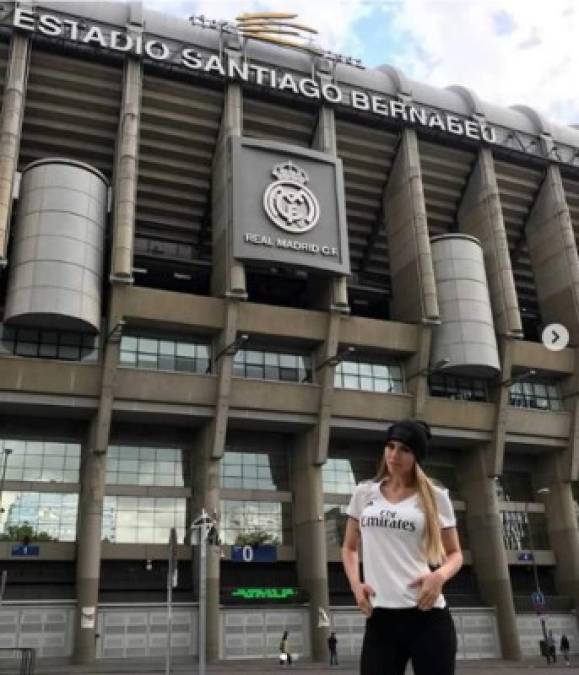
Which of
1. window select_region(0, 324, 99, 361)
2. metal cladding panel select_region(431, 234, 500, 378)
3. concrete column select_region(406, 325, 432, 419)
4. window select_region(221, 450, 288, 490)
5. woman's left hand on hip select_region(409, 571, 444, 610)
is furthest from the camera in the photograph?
metal cladding panel select_region(431, 234, 500, 378)

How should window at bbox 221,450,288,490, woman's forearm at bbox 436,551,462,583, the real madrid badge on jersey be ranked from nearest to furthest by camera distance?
woman's forearm at bbox 436,551,462,583, the real madrid badge on jersey, window at bbox 221,450,288,490

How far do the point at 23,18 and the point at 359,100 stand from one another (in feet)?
73.2

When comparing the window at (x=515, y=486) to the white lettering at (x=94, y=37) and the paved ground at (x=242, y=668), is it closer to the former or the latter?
the paved ground at (x=242, y=668)

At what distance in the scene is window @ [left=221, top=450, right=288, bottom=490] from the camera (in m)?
43.2

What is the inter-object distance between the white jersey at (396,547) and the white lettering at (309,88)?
45301 millimetres

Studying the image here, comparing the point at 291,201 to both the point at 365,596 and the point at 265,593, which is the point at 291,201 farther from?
the point at 365,596

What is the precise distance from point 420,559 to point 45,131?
4610cm

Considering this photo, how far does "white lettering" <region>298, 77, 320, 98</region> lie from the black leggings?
4570cm

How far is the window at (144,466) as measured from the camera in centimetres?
4119

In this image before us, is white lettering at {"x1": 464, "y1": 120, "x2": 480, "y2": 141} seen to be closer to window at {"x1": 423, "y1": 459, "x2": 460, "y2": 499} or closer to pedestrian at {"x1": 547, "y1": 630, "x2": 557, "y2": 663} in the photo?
window at {"x1": 423, "y1": 459, "x2": 460, "y2": 499}

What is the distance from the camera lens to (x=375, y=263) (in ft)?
185

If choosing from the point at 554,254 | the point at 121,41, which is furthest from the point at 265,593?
the point at 121,41

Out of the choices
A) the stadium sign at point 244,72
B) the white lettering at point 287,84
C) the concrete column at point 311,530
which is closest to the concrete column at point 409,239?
the stadium sign at point 244,72

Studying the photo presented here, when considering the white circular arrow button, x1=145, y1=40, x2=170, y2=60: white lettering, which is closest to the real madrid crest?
x1=145, y1=40, x2=170, y2=60: white lettering
